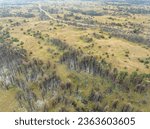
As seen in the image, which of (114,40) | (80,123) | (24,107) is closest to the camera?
(80,123)

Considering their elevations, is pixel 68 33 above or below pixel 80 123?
below

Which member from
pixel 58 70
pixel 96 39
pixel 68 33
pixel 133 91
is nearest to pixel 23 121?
pixel 133 91

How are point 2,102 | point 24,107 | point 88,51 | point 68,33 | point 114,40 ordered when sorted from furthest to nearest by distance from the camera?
point 68,33
point 114,40
point 88,51
point 2,102
point 24,107

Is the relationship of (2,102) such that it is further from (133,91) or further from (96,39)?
(96,39)

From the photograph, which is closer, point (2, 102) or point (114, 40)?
point (2, 102)

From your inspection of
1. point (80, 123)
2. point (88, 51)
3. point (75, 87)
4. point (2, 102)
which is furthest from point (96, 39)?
point (80, 123)

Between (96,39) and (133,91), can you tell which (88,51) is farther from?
(133,91)

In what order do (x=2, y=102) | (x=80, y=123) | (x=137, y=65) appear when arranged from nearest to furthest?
(x=80, y=123), (x=2, y=102), (x=137, y=65)

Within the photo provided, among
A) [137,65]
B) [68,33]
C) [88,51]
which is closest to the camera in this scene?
[137,65]

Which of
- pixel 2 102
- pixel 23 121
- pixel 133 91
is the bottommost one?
pixel 2 102
